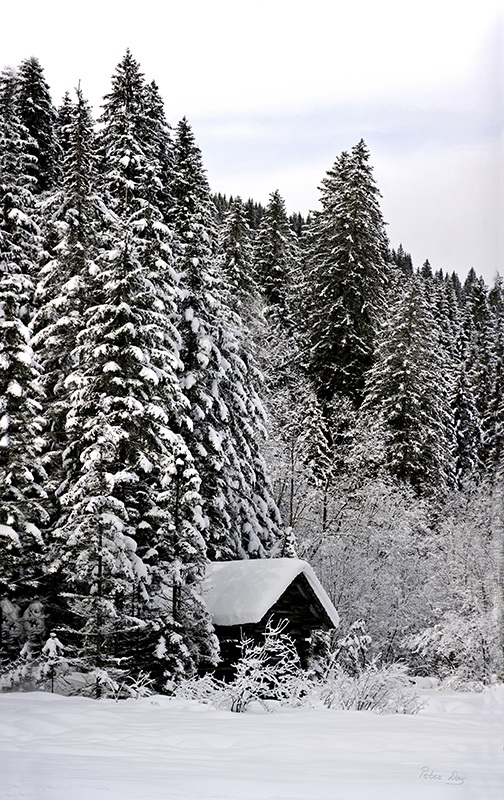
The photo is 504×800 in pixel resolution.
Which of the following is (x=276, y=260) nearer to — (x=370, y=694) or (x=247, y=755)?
(x=370, y=694)

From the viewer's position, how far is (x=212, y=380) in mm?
21938

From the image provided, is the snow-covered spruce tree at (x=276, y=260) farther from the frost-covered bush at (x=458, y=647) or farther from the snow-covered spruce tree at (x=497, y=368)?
the snow-covered spruce tree at (x=497, y=368)

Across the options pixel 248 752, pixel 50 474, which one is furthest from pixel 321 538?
pixel 248 752

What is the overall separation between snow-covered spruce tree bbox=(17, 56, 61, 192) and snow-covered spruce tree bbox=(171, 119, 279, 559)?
4294mm

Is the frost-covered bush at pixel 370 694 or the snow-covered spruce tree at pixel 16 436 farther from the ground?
the snow-covered spruce tree at pixel 16 436

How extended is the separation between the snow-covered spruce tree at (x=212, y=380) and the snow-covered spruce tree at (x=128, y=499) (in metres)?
3.40

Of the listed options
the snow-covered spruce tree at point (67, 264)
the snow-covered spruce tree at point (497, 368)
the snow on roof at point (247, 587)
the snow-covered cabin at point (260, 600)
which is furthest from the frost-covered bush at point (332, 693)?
the snow-covered spruce tree at point (67, 264)

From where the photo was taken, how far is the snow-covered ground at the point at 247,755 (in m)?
3.53

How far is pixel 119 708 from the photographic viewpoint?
810 centimetres

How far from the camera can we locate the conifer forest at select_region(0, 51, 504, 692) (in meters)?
14.2

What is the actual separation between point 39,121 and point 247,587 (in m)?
10.0

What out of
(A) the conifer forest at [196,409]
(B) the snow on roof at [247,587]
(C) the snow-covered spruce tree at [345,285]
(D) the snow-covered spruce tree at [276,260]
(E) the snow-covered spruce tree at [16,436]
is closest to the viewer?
(A) the conifer forest at [196,409]

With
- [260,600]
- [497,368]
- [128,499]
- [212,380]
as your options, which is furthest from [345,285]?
[497,368]

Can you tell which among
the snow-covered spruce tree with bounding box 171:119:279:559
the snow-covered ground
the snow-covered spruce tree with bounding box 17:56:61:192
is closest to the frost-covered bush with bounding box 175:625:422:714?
the snow-covered ground
